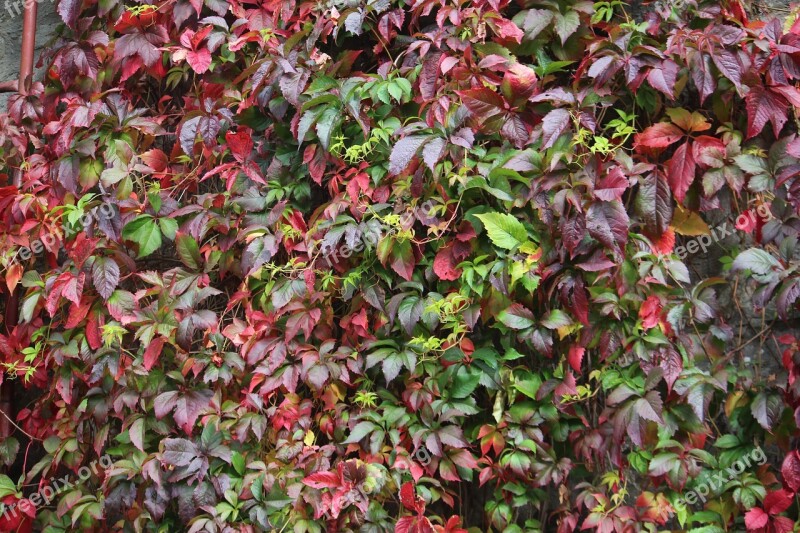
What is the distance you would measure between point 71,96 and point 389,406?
1.59 meters

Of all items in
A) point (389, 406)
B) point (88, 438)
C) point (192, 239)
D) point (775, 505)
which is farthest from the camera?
point (88, 438)

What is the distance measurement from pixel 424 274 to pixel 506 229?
298mm

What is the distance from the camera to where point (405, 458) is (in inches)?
78.8

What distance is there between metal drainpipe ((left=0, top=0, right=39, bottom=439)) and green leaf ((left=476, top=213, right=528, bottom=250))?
1695 millimetres

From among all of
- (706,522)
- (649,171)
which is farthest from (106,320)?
(706,522)

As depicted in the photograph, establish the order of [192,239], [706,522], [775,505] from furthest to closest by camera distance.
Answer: [192,239]
[706,522]
[775,505]

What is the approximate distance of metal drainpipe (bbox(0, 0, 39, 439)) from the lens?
258cm

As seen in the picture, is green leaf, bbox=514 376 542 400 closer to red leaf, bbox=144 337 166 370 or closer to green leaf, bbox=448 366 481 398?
green leaf, bbox=448 366 481 398

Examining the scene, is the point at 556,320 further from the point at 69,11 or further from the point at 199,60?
the point at 69,11

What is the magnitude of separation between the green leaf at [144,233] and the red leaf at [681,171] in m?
1.53

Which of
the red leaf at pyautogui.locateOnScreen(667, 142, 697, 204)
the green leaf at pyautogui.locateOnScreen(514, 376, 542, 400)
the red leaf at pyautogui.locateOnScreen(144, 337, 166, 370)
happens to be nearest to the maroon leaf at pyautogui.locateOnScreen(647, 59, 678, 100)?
the red leaf at pyautogui.locateOnScreen(667, 142, 697, 204)

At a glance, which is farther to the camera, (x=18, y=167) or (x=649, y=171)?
(x=18, y=167)

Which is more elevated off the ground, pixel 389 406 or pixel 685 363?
pixel 685 363

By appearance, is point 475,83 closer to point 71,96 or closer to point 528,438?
point 528,438
